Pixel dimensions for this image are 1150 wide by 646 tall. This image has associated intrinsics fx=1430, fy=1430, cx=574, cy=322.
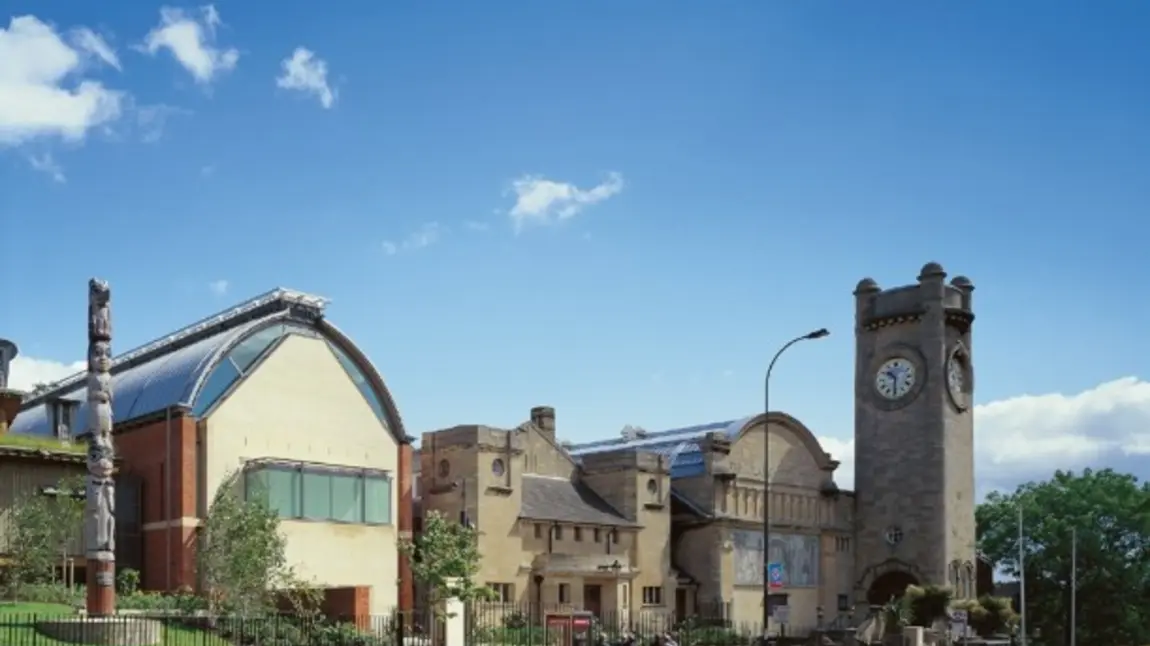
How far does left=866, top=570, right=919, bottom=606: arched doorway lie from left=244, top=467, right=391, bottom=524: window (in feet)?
113

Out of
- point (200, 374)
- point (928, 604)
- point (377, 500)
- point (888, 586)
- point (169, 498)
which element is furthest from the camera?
point (888, 586)

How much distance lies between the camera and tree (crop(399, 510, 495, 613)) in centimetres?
4828

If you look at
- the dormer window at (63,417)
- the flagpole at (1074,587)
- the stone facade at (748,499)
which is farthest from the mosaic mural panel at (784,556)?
the dormer window at (63,417)

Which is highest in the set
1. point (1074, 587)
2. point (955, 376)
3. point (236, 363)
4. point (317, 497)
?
point (955, 376)

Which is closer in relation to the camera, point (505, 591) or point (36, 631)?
point (36, 631)

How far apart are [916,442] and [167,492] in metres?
45.9

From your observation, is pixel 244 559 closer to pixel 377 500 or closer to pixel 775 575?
pixel 377 500

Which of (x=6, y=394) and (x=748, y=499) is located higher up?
(x=6, y=394)

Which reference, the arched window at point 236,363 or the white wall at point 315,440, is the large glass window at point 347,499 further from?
the arched window at point 236,363

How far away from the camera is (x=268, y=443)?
5325cm

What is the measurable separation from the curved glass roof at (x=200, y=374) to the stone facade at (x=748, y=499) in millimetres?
7794

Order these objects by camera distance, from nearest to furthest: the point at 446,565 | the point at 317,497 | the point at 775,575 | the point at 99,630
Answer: the point at 99,630 → the point at 446,565 → the point at 317,497 → the point at 775,575

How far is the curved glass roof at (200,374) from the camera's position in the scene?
5178cm

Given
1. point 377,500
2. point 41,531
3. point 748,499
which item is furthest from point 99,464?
point 748,499
